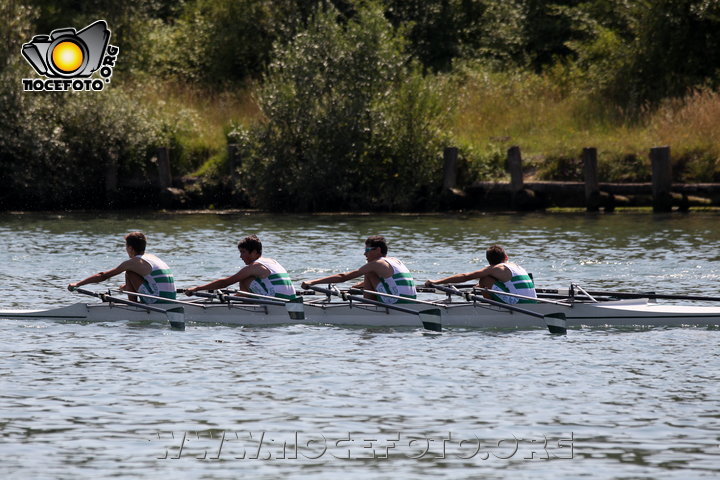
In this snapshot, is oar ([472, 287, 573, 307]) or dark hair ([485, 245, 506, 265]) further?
dark hair ([485, 245, 506, 265])

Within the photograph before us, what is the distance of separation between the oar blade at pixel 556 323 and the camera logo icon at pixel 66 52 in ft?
102

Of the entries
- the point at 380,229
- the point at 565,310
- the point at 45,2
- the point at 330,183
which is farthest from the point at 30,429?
the point at 45,2

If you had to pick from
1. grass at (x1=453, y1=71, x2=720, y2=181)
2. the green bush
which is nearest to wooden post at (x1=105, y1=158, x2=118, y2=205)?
the green bush

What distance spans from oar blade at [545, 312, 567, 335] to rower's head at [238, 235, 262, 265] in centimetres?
473

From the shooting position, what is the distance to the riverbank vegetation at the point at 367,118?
4334 cm

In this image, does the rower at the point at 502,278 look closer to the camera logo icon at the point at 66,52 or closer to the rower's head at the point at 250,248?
the rower's head at the point at 250,248

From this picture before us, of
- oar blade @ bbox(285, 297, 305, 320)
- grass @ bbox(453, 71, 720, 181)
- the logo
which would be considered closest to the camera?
oar blade @ bbox(285, 297, 305, 320)

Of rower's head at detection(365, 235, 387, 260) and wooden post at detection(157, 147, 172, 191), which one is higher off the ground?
wooden post at detection(157, 147, 172, 191)

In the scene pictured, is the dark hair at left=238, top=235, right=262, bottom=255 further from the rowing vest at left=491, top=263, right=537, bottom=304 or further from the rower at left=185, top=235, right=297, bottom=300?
the rowing vest at left=491, top=263, right=537, bottom=304

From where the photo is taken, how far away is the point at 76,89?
151 ft

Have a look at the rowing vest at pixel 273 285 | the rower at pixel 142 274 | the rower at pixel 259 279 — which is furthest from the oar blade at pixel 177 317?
the rowing vest at pixel 273 285

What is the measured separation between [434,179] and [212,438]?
3182 cm

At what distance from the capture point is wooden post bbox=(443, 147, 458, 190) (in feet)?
142

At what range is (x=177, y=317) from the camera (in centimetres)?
1973
